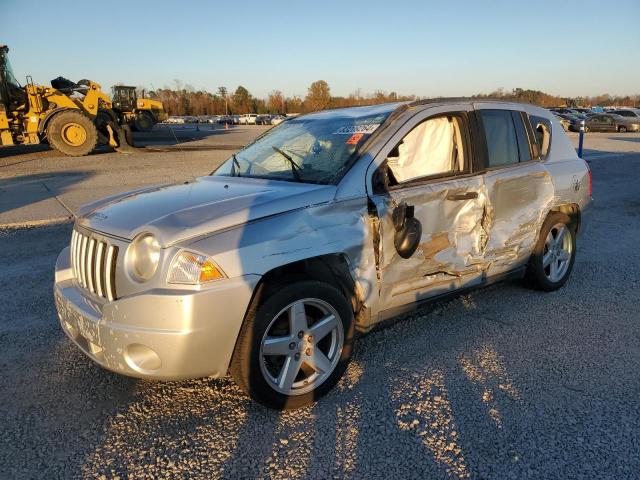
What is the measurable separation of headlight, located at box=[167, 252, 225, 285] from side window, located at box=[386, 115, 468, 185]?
1663 millimetres

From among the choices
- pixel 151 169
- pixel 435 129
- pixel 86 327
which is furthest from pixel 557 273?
pixel 151 169

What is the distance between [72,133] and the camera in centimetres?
1844

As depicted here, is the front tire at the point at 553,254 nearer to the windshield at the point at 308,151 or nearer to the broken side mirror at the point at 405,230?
the broken side mirror at the point at 405,230

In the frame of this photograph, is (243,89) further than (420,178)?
Yes

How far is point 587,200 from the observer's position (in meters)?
5.06

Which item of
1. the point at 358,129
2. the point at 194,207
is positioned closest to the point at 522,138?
the point at 358,129

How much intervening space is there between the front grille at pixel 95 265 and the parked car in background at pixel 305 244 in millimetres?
11

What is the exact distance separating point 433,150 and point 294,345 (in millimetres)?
1948

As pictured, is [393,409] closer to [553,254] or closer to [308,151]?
[308,151]

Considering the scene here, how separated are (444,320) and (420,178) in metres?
1.32

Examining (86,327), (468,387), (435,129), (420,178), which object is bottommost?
(468,387)

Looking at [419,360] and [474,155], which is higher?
[474,155]

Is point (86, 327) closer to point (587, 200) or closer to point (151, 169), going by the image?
point (587, 200)

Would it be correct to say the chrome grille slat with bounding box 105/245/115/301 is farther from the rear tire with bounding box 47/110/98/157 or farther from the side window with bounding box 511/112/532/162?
the rear tire with bounding box 47/110/98/157
